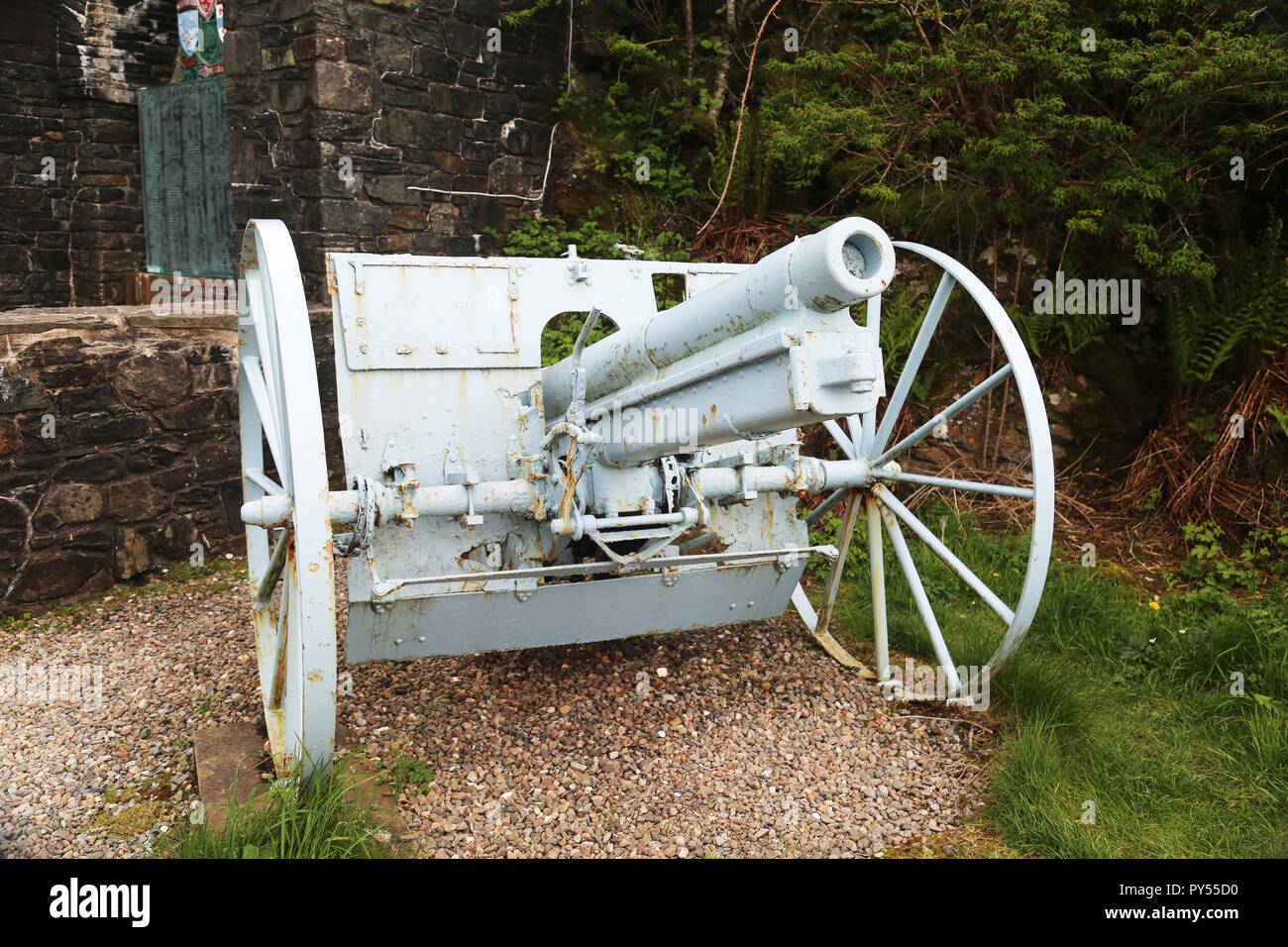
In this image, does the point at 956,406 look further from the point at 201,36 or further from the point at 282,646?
the point at 201,36

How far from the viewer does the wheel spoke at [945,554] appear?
10.5ft

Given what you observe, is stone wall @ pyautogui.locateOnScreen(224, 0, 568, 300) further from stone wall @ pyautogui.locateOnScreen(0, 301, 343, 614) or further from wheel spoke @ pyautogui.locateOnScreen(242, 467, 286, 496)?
wheel spoke @ pyautogui.locateOnScreen(242, 467, 286, 496)

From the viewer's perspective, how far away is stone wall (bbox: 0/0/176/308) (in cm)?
782

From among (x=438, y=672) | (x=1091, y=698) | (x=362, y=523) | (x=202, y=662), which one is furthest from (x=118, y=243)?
(x=1091, y=698)

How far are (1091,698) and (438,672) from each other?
7.29 ft

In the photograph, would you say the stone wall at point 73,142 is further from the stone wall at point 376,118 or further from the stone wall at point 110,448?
the stone wall at point 110,448

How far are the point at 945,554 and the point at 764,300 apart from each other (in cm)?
143

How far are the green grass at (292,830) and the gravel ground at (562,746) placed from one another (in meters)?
0.21

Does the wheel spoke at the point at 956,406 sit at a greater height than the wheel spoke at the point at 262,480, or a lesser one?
greater

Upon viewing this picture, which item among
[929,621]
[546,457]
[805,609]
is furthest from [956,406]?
[546,457]

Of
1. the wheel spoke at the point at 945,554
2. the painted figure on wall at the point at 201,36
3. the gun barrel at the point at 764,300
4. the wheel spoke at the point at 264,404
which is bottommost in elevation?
the wheel spoke at the point at 945,554

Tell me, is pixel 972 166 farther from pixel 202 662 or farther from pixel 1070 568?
pixel 202 662

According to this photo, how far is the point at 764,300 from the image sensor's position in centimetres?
234

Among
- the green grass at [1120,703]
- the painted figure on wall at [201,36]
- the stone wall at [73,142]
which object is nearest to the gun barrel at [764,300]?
the green grass at [1120,703]
